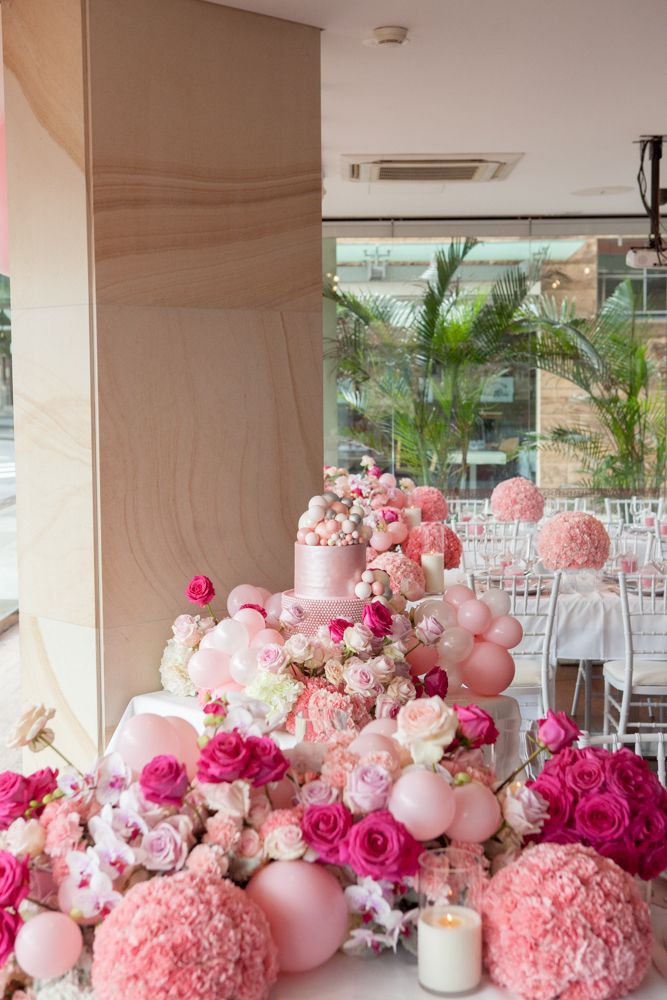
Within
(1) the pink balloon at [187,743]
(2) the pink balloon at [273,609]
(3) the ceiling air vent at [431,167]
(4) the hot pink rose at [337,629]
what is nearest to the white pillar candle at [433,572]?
(2) the pink balloon at [273,609]

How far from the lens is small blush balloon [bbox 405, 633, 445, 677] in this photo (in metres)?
3.03

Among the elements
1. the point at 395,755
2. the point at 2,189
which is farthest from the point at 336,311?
the point at 395,755

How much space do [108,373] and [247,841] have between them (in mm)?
2004

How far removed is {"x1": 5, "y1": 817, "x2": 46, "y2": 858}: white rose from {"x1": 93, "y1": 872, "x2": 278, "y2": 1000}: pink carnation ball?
21 cm

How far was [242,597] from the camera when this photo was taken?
3523mm

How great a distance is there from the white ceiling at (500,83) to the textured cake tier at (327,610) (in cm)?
198

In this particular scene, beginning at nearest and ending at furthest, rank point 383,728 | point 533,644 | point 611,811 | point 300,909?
point 300,909 < point 611,811 < point 383,728 < point 533,644

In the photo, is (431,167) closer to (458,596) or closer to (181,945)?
(458,596)

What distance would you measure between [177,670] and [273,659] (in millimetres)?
733

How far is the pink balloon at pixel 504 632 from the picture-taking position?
3.29 metres

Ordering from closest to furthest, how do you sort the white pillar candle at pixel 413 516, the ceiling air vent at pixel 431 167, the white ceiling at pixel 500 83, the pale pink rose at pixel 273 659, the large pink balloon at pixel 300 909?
the large pink balloon at pixel 300 909
the pale pink rose at pixel 273 659
the white ceiling at pixel 500 83
the white pillar candle at pixel 413 516
the ceiling air vent at pixel 431 167

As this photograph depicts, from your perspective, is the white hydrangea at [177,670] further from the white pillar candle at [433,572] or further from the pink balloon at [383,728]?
the white pillar candle at [433,572]

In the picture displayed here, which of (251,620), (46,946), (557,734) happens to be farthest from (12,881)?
(251,620)

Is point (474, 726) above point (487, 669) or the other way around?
above
